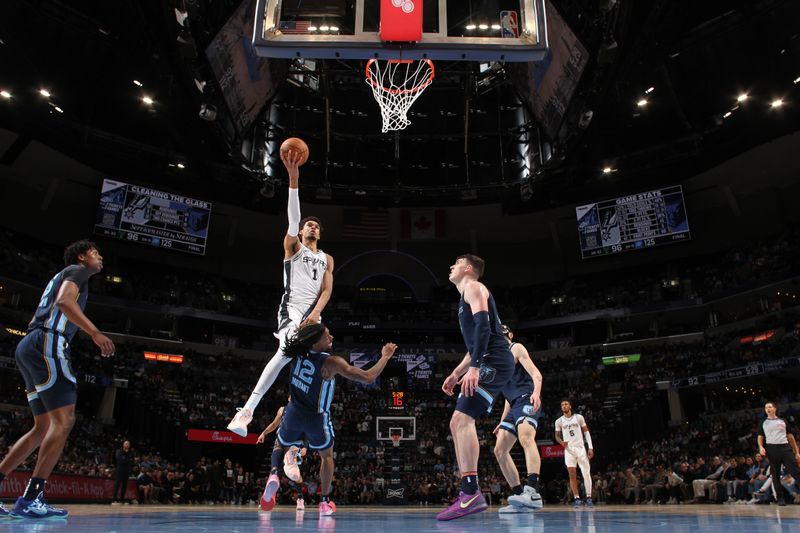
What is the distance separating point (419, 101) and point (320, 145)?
184 inches

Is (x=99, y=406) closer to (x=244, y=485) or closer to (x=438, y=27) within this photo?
(x=244, y=485)

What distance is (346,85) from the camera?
78.7ft

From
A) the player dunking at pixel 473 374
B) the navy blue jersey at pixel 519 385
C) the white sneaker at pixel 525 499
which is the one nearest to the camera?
the player dunking at pixel 473 374

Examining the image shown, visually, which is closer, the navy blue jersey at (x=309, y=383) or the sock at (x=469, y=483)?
the sock at (x=469, y=483)

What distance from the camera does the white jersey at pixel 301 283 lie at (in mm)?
6699

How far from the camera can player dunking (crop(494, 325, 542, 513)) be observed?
7.61 meters

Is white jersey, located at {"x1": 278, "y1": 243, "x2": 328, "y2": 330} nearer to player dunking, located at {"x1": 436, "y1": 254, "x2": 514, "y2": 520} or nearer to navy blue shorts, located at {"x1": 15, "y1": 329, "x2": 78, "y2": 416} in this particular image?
player dunking, located at {"x1": 436, "y1": 254, "x2": 514, "y2": 520}

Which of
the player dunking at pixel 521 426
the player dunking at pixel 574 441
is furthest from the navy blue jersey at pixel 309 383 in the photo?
the player dunking at pixel 574 441

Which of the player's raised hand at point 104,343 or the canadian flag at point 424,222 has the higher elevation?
the canadian flag at point 424,222

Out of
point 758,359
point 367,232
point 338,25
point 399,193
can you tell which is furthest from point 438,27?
point 367,232

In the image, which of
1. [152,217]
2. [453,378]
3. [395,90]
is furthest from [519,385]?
[152,217]

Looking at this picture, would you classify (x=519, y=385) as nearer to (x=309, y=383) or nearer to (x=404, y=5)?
(x=309, y=383)

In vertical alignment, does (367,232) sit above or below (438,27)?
above

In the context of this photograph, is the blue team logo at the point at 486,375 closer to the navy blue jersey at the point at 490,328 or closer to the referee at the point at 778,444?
the navy blue jersey at the point at 490,328
